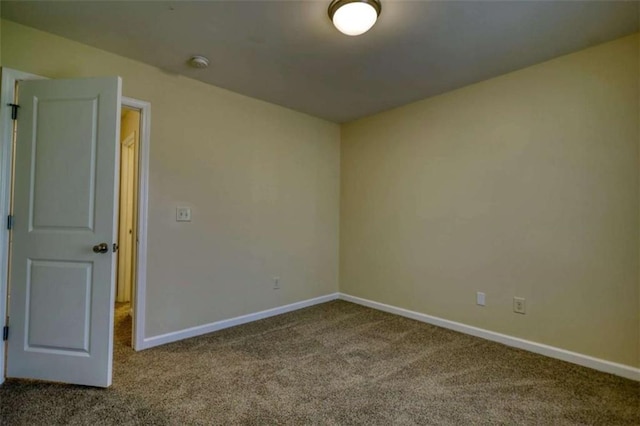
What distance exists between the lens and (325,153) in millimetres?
4078

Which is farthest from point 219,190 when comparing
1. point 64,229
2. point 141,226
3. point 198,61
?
point 64,229

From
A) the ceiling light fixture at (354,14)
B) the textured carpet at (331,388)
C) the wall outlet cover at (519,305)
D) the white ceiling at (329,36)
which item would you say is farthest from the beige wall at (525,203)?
the ceiling light fixture at (354,14)

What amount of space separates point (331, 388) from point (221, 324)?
147cm

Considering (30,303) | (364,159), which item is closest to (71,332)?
(30,303)

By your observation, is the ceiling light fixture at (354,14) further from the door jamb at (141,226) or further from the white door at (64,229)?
the door jamb at (141,226)

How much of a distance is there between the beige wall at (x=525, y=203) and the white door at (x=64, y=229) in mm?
2705

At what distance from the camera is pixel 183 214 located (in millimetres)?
2820

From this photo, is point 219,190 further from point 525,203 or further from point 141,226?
point 525,203

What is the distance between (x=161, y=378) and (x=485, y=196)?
2.97m

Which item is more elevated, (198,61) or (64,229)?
(198,61)

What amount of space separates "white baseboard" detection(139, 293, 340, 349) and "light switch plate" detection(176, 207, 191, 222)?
39.1 inches

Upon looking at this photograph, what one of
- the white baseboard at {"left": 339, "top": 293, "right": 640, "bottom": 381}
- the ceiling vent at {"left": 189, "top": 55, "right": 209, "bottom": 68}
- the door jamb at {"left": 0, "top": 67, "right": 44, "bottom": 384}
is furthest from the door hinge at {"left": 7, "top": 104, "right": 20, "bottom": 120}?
the white baseboard at {"left": 339, "top": 293, "right": 640, "bottom": 381}

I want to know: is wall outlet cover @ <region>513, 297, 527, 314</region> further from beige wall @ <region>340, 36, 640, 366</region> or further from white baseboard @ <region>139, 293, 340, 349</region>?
white baseboard @ <region>139, 293, 340, 349</region>

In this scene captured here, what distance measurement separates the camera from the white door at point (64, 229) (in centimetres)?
201
